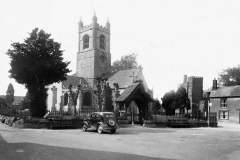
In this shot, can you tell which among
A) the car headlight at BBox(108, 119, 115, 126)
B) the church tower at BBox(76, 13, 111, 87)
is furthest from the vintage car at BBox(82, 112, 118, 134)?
the church tower at BBox(76, 13, 111, 87)

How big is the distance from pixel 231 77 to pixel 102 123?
233ft

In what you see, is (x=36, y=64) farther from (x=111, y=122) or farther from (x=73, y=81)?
(x=73, y=81)

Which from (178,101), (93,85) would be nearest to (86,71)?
(93,85)

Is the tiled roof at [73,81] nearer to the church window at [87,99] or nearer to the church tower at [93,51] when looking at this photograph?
the church tower at [93,51]

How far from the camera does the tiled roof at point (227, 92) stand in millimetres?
51156

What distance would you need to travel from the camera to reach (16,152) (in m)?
11.9

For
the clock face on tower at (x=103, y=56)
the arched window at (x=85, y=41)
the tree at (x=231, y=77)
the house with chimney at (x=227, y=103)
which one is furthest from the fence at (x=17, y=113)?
the tree at (x=231, y=77)

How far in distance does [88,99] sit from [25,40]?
107 ft

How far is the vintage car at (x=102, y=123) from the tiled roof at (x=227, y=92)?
3477 cm

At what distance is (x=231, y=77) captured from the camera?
8419 cm

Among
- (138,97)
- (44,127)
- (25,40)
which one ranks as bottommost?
(44,127)

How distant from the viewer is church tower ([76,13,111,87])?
7126 centimetres

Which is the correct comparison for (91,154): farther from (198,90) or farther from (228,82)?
(228,82)

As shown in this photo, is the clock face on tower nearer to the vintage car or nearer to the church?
the church
